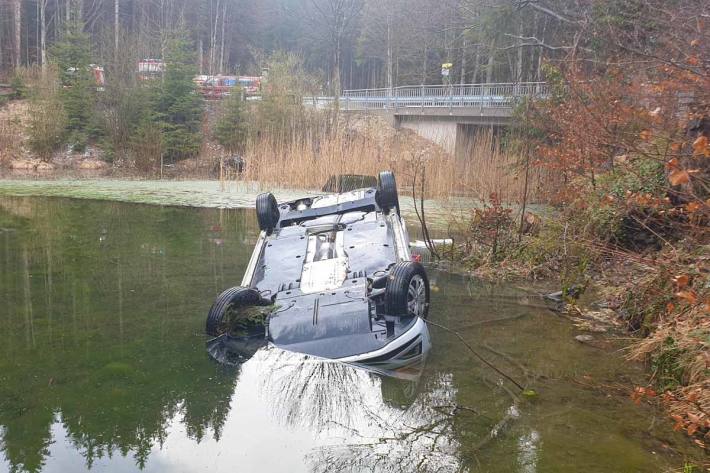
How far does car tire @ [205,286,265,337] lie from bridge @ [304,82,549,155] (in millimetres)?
13672

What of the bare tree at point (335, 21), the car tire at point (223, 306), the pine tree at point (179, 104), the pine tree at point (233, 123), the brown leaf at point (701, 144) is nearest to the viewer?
the brown leaf at point (701, 144)

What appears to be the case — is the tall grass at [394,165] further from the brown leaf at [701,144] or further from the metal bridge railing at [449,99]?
the brown leaf at [701,144]

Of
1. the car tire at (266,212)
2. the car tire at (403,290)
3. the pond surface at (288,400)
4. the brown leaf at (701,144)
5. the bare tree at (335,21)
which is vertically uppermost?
the bare tree at (335,21)

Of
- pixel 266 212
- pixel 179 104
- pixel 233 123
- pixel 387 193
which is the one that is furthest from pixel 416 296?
pixel 179 104

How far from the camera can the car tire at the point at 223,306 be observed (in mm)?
5625

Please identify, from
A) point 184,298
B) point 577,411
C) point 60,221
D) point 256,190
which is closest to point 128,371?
point 184,298

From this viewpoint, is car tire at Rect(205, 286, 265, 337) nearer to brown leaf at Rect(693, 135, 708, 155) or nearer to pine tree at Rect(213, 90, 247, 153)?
brown leaf at Rect(693, 135, 708, 155)

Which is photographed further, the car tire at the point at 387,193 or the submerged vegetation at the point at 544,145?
the car tire at the point at 387,193

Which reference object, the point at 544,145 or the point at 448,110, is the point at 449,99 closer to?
the point at 448,110

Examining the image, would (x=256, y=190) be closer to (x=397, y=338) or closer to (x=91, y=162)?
(x=91, y=162)

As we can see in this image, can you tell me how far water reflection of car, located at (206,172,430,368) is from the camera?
17.6 feet

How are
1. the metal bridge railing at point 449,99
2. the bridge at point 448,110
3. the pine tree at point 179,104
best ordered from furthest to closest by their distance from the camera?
the pine tree at point 179,104 → the bridge at point 448,110 → the metal bridge railing at point 449,99

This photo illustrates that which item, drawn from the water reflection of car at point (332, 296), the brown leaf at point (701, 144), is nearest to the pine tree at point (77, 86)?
the water reflection of car at point (332, 296)

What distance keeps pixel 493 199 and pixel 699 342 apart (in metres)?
4.95
